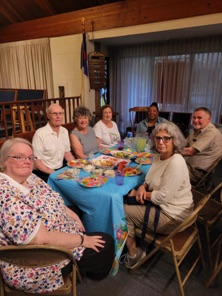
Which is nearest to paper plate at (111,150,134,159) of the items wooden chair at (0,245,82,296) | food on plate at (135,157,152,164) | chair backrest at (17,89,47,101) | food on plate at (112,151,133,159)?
food on plate at (112,151,133,159)

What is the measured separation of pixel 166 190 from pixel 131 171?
16.6 inches

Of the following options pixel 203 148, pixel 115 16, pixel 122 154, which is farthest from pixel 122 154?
pixel 115 16

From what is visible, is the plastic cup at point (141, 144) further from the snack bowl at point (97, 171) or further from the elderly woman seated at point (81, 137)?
the snack bowl at point (97, 171)

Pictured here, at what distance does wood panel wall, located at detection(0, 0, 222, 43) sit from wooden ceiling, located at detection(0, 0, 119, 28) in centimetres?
13

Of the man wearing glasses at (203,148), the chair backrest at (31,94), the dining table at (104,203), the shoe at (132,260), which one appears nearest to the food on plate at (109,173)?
the dining table at (104,203)

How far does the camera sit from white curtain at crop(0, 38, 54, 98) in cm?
494

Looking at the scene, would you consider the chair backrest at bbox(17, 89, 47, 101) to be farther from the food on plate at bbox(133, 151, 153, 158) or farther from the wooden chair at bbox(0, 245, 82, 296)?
the wooden chair at bbox(0, 245, 82, 296)

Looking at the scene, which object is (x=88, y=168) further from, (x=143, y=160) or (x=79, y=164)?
(x=143, y=160)

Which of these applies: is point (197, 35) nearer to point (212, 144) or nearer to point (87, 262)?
point (212, 144)

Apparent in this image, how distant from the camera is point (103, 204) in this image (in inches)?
56.7

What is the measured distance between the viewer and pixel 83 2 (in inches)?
166

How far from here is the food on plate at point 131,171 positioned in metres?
1.69

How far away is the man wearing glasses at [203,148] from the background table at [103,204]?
97 cm

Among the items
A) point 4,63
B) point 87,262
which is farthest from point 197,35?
point 4,63
